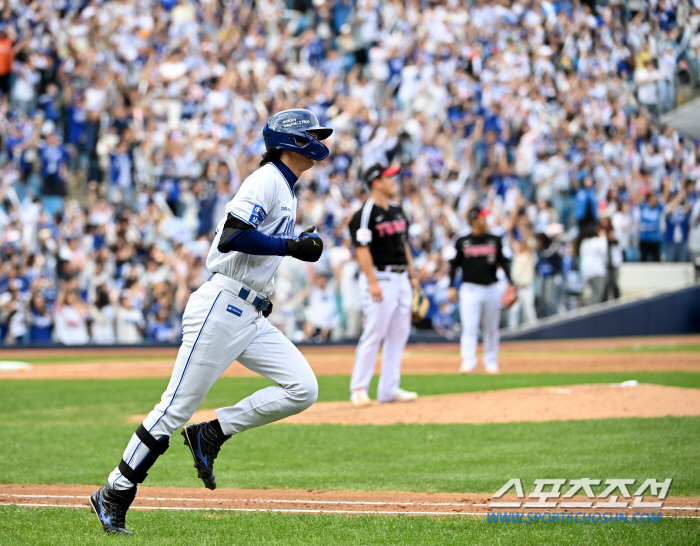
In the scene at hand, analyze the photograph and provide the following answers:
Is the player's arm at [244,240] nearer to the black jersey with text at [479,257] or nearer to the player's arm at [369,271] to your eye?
the player's arm at [369,271]

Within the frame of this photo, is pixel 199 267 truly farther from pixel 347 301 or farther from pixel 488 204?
pixel 488 204

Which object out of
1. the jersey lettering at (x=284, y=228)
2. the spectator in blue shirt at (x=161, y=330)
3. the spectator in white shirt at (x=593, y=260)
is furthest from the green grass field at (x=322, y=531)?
the spectator in white shirt at (x=593, y=260)

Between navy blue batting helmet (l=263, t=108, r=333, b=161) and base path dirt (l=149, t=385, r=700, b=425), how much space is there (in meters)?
4.58

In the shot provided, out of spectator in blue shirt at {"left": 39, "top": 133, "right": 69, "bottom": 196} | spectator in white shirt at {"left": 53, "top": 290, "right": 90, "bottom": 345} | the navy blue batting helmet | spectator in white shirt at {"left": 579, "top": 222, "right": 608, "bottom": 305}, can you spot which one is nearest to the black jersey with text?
spectator in white shirt at {"left": 579, "top": 222, "right": 608, "bottom": 305}

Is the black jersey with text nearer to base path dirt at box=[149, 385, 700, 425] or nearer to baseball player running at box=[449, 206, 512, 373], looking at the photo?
baseball player running at box=[449, 206, 512, 373]

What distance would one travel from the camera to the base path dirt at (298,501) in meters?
5.19

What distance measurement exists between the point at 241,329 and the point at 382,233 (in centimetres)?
507

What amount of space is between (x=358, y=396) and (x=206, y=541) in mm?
5676

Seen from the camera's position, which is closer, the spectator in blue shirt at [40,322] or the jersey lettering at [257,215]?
the jersey lettering at [257,215]

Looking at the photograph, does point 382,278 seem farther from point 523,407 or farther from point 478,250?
point 478,250

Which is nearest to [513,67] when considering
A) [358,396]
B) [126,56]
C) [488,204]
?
[488,204]

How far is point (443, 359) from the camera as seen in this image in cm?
1708

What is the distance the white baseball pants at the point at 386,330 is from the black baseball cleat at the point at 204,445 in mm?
Result: 4585

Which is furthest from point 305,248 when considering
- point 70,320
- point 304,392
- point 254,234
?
point 70,320
